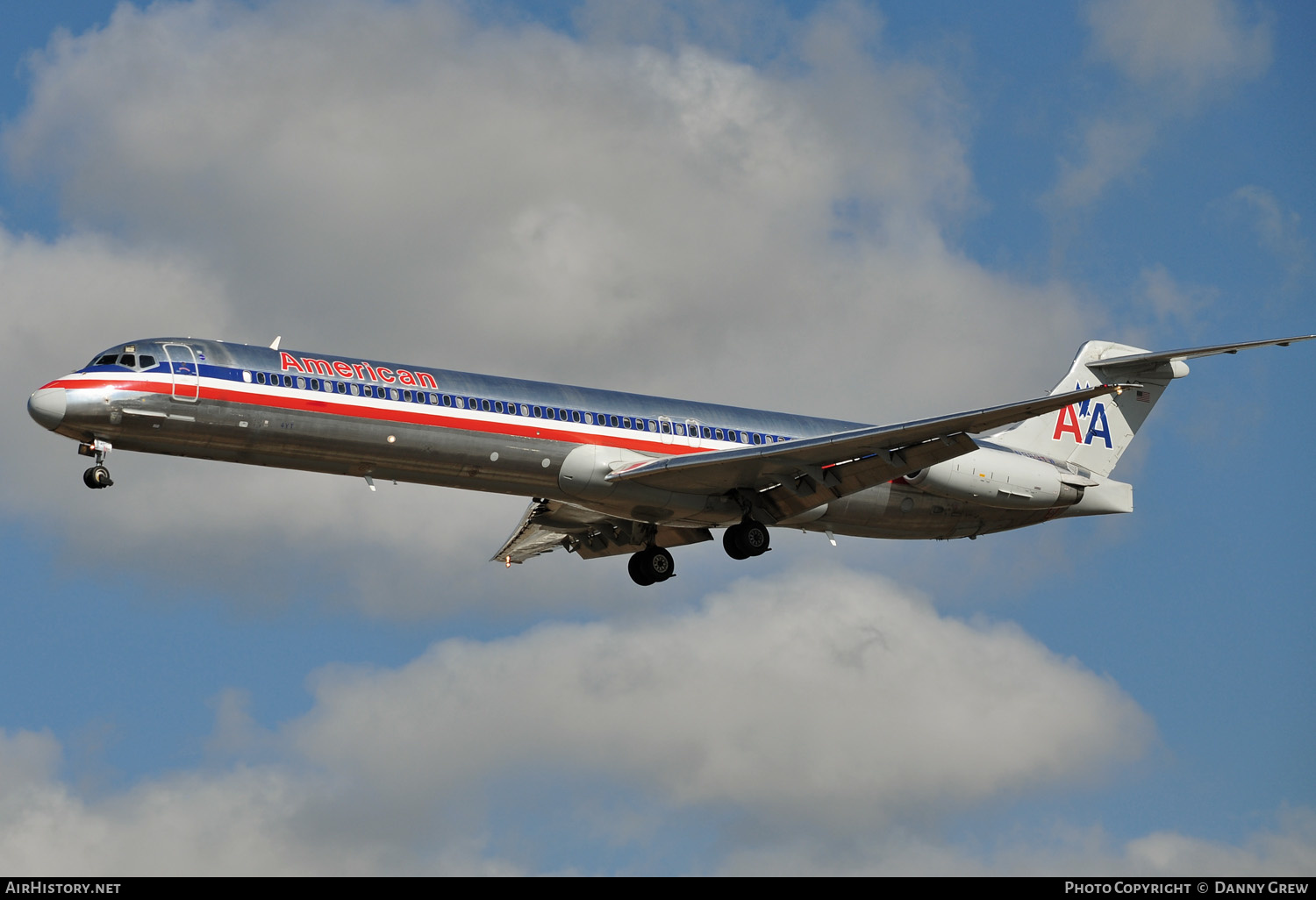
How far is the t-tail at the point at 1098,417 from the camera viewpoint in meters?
42.2

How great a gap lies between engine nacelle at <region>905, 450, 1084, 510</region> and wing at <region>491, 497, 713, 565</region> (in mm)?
6013

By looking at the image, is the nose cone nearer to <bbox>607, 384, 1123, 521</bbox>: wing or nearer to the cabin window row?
the cabin window row

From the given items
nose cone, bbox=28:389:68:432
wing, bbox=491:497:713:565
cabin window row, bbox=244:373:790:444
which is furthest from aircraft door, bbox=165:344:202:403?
wing, bbox=491:497:713:565

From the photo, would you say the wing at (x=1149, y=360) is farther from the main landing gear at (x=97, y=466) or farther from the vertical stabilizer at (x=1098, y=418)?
the main landing gear at (x=97, y=466)

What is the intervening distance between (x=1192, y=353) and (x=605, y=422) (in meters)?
13.9

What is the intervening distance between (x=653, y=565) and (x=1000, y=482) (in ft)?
29.3

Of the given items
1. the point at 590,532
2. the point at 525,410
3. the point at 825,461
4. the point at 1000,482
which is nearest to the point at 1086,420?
the point at 1000,482

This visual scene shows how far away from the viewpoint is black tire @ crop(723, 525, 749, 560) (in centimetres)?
3681

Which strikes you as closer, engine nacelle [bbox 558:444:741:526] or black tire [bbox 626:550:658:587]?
engine nacelle [bbox 558:444:741:526]

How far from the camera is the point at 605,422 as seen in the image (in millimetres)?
34781

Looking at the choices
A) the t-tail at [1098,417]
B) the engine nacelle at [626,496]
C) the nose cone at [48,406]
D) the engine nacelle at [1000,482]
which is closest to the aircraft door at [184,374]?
the nose cone at [48,406]

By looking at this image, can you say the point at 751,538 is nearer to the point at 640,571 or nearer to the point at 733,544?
the point at 733,544
